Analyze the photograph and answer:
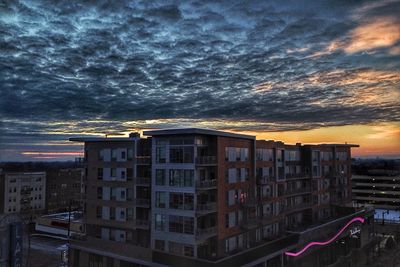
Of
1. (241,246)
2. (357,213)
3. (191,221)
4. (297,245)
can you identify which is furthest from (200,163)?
(357,213)

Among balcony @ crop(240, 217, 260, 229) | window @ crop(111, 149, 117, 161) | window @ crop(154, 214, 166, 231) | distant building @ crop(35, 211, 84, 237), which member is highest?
window @ crop(111, 149, 117, 161)

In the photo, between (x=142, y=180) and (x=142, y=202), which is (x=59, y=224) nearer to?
(x=142, y=202)

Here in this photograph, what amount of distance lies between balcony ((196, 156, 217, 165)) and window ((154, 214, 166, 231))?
17.8 ft

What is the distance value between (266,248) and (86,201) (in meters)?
17.8

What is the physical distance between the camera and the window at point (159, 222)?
96.9ft

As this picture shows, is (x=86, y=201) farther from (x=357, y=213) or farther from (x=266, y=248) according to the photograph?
(x=357, y=213)

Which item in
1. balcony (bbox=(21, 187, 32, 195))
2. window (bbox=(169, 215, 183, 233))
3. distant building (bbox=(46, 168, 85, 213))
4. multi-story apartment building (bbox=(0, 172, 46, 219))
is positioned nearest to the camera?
window (bbox=(169, 215, 183, 233))

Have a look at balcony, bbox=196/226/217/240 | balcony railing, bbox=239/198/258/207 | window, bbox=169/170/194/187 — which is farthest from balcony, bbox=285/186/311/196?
window, bbox=169/170/194/187

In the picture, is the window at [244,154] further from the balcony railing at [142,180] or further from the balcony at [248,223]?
the balcony railing at [142,180]

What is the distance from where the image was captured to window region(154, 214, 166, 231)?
29.5 m

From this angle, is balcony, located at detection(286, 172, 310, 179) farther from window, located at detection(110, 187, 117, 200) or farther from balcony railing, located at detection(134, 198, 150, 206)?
window, located at detection(110, 187, 117, 200)

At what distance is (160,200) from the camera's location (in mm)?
29938

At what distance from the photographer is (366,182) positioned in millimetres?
87812

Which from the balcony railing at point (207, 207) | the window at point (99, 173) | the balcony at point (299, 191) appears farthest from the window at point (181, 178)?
the balcony at point (299, 191)
